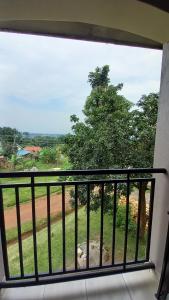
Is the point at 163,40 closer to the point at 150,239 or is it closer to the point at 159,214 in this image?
the point at 159,214

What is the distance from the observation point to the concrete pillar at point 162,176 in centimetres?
157

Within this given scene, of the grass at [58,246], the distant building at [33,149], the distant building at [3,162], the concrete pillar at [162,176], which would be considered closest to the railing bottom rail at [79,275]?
the concrete pillar at [162,176]

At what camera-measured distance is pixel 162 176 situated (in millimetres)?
1656

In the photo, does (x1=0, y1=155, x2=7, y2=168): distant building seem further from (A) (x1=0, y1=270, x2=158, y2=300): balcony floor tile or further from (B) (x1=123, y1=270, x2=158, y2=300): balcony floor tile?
(B) (x1=123, y1=270, x2=158, y2=300): balcony floor tile

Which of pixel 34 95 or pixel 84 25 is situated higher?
pixel 84 25

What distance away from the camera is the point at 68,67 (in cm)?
387

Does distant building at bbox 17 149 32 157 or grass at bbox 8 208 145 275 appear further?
distant building at bbox 17 149 32 157

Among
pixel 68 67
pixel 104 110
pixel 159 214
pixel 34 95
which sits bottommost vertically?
pixel 159 214

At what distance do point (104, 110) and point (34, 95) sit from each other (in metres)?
1.30

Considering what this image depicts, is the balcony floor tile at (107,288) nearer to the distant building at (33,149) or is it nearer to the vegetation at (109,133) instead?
the vegetation at (109,133)

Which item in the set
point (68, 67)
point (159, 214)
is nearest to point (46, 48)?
point (68, 67)

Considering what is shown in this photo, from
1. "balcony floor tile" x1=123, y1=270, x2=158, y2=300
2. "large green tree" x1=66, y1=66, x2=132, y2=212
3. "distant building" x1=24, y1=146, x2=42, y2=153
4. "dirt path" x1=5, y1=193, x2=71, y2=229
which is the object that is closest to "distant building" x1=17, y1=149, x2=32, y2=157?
"distant building" x1=24, y1=146, x2=42, y2=153

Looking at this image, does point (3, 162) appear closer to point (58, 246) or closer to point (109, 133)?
point (109, 133)

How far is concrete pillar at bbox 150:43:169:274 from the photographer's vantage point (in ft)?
5.15
